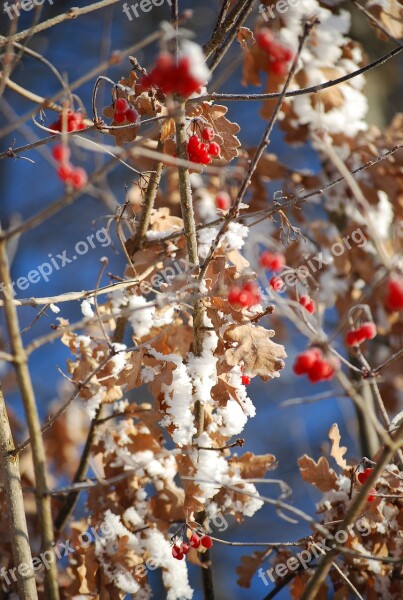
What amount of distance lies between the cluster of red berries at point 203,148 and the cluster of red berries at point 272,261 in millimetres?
323

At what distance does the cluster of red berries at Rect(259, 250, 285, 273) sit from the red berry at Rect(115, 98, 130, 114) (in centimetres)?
61

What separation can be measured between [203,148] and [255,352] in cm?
56

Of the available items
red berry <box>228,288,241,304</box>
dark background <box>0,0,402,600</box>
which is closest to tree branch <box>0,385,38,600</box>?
red berry <box>228,288,241,304</box>

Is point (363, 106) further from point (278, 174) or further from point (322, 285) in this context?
point (322, 285)

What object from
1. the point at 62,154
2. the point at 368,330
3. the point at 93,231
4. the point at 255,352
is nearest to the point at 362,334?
the point at 368,330

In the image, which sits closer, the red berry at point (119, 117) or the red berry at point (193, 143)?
the red berry at point (193, 143)

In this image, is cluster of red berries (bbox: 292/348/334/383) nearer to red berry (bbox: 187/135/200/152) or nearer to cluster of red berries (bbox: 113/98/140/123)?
red berry (bbox: 187/135/200/152)

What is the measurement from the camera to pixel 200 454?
1875 mm

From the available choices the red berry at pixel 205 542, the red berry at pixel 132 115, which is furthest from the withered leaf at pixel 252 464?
the red berry at pixel 132 115

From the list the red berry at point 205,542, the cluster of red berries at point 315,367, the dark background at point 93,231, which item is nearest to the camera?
the cluster of red berries at point 315,367

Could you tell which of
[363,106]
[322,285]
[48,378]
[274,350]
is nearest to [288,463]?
[48,378]

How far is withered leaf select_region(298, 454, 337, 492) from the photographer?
1979mm

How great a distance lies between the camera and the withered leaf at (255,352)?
163cm

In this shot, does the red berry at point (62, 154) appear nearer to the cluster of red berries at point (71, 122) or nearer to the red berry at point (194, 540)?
the cluster of red berries at point (71, 122)
